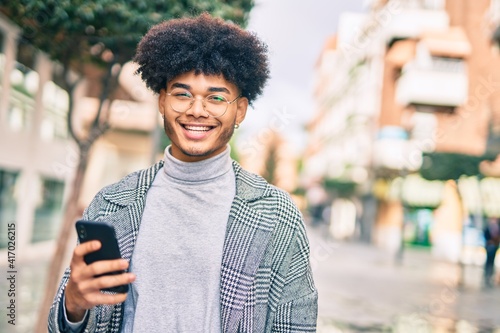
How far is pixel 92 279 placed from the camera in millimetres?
1398

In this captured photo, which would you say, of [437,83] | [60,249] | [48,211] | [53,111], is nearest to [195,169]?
[60,249]

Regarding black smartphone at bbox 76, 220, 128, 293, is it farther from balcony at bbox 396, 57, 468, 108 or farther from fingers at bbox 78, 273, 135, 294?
balcony at bbox 396, 57, 468, 108

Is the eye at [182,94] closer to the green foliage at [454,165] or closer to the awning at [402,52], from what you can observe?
the green foliage at [454,165]

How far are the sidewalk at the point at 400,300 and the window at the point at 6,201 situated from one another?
20.4 ft

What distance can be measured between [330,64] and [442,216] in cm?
2843

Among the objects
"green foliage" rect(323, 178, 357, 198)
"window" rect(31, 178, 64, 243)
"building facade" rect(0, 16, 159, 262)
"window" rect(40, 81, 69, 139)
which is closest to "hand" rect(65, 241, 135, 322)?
"building facade" rect(0, 16, 159, 262)

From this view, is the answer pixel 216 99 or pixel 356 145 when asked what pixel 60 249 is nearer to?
pixel 216 99

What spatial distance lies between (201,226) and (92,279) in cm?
41

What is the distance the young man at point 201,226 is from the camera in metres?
1.63

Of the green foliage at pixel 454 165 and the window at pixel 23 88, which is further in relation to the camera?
the green foliage at pixel 454 165

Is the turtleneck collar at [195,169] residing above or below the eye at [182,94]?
below

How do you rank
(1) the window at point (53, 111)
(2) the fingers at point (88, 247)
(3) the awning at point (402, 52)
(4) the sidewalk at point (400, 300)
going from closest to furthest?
(2) the fingers at point (88, 247) < (4) the sidewalk at point (400, 300) < (1) the window at point (53, 111) < (3) the awning at point (402, 52)

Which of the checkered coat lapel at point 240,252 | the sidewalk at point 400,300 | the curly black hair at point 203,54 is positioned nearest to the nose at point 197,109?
the curly black hair at point 203,54

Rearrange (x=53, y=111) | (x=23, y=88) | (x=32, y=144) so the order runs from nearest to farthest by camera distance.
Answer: (x=23, y=88) → (x=32, y=144) → (x=53, y=111)
